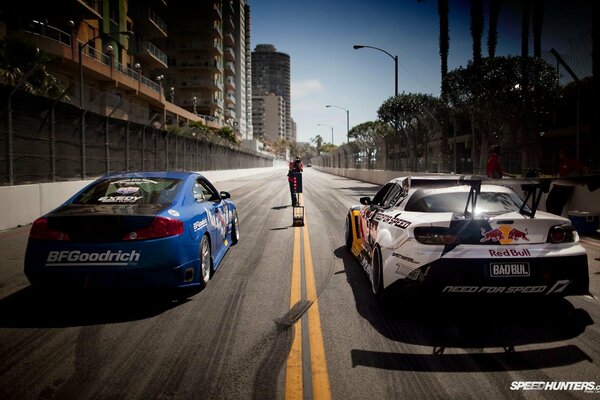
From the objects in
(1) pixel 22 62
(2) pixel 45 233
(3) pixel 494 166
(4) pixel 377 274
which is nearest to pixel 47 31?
(1) pixel 22 62

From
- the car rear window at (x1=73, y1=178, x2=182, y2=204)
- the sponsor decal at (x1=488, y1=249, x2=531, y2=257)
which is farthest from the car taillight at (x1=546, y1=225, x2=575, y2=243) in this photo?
the car rear window at (x1=73, y1=178, x2=182, y2=204)

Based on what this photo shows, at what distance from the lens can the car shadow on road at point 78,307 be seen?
4.04 metres

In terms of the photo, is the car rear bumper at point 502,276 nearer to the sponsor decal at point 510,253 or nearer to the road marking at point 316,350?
the sponsor decal at point 510,253

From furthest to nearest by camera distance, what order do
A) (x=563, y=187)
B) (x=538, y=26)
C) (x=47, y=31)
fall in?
(x=538, y=26)
(x=47, y=31)
(x=563, y=187)

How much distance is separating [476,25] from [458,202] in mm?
35334

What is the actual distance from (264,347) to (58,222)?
2503 mm

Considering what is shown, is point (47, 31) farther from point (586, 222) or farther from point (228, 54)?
point (228, 54)

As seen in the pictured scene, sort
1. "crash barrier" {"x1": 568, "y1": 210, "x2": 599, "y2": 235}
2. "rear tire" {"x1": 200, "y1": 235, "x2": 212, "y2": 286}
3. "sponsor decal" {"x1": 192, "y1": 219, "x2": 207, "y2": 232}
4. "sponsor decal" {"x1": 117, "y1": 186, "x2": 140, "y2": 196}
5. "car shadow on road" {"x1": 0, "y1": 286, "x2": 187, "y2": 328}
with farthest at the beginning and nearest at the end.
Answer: "crash barrier" {"x1": 568, "y1": 210, "x2": 599, "y2": 235} → "sponsor decal" {"x1": 117, "y1": 186, "x2": 140, "y2": 196} → "rear tire" {"x1": 200, "y1": 235, "x2": 212, "y2": 286} → "sponsor decal" {"x1": 192, "y1": 219, "x2": 207, "y2": 232} → "car shadow on road" {"x1": 0, "y1": 286, "x2": 187, "y2": 328}

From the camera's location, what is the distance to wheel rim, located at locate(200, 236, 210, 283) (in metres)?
4.97

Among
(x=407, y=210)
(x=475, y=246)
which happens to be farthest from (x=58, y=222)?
(x=475, y=246)

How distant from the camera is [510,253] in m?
3.81

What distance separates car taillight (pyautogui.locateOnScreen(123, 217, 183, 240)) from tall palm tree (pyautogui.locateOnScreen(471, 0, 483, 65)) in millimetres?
33742

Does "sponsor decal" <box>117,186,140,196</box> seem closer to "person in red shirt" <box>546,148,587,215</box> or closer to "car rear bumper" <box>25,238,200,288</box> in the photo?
"car rear bumper" <box>25,238,200,288</box>

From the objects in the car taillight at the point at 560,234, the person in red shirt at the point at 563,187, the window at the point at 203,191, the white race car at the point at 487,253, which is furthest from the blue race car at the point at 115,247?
the person in red shirt at the point at 563,187
